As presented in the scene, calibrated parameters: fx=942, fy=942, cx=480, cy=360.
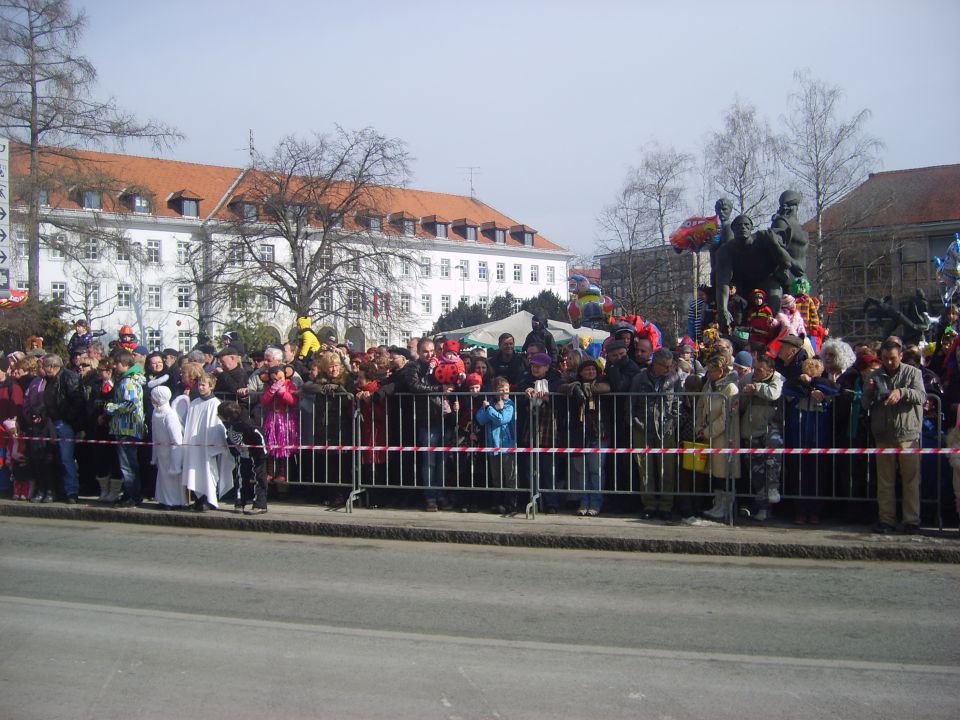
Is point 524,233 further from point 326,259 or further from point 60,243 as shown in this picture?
point 60,243

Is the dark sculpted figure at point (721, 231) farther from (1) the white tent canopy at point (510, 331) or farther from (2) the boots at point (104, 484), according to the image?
(1) the white tent canopy at point (510, 331)

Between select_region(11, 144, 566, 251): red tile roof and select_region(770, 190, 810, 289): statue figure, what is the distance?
22.0m

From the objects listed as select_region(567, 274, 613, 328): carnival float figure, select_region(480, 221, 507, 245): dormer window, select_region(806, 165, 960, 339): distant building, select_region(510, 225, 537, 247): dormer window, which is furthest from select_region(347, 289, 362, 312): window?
select_region(510, 225, 537, 247): dormer window

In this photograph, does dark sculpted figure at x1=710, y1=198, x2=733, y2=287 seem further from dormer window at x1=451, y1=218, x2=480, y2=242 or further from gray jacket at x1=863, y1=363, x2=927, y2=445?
dormer window at x1=451, y1=218, x2=480, y2=242

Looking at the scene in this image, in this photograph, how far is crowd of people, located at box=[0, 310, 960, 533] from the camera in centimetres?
941

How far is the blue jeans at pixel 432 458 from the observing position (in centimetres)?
1070

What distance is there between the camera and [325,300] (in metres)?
43.8

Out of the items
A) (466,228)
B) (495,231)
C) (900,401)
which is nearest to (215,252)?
(466,228)

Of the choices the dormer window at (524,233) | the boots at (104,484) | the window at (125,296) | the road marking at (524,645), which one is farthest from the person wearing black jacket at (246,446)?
the dormer window at (524,233)

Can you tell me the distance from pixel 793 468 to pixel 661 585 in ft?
8.96

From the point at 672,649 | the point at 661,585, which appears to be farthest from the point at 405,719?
the point at 661,585

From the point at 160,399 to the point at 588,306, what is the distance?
28.0ft

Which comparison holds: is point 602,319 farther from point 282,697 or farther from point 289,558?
point 282,697

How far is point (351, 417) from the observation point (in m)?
11.1
